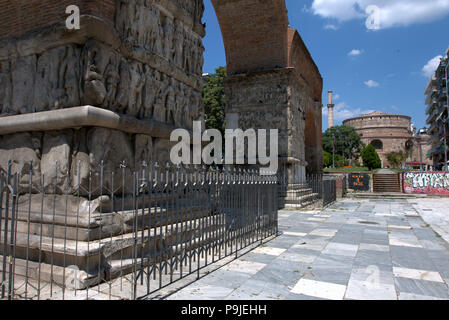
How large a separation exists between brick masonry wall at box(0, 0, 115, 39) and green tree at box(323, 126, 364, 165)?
190 ft

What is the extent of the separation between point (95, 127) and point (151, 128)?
0.89 meters

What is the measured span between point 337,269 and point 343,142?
57801 millimetres

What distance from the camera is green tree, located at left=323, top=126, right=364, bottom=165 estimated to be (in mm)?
57531

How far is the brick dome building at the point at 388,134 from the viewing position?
206 feet

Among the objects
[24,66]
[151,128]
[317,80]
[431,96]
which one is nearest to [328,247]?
[151,128]

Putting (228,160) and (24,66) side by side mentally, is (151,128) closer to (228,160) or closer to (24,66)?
(24,66)

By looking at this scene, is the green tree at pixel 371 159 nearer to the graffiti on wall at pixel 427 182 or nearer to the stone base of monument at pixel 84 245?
the graffiti on wall at pixel 427 182

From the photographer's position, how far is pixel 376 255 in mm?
4750

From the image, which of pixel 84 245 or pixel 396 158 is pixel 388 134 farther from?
pixel 84 245

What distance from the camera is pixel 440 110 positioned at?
39094mm

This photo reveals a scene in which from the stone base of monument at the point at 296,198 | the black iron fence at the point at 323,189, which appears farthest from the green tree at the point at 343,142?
the stone base of monument at the point at 296,198


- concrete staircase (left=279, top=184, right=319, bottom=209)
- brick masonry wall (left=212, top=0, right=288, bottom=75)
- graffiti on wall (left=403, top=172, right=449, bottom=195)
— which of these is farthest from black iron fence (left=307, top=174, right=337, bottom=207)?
graffiti on wall (left=403, top=172, right=449, bottom=195)

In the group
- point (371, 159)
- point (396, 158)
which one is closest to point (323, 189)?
point (371, 159)

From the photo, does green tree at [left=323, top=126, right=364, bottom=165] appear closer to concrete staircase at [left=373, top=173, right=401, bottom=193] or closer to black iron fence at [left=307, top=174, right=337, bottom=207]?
concrete staircase at [left=373, top=173, right=401, bottom=193]
